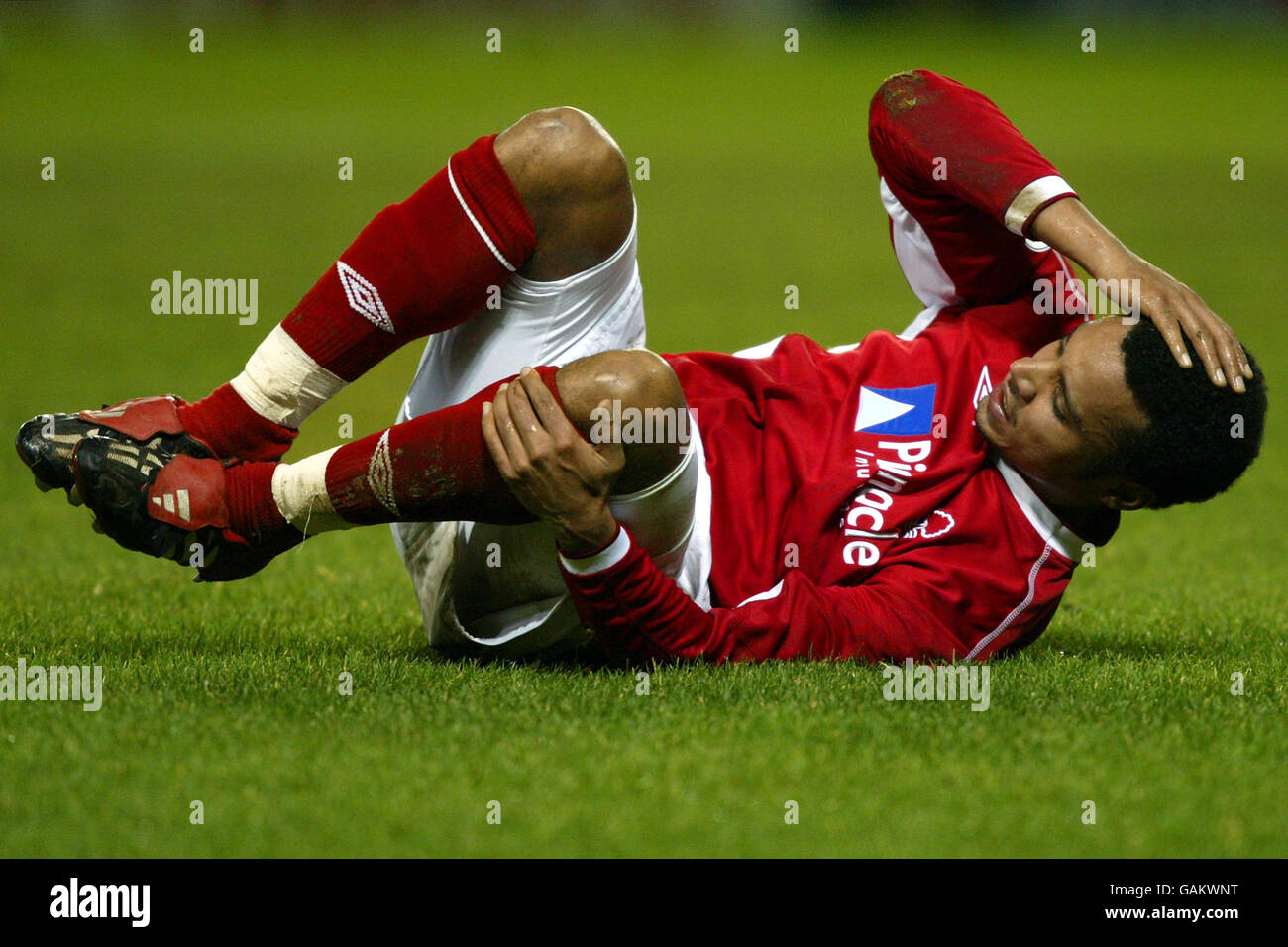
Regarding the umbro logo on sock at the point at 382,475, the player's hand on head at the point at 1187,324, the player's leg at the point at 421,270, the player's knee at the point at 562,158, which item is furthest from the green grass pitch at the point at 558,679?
the player's knee at the point at 562,158

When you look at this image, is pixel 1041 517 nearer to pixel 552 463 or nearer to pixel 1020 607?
pixel 1020 607

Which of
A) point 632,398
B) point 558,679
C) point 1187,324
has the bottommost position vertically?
point 558,679

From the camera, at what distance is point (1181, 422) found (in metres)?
2.68

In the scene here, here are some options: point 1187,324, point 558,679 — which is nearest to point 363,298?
point 558,679

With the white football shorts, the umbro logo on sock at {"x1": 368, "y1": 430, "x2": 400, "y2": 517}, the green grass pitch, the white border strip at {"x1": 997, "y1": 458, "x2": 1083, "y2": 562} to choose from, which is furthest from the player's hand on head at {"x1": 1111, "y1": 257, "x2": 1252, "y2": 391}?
the umbro logo on sock at {"x1": 368, "y1": 430, "x2": 400, "y2": 517}

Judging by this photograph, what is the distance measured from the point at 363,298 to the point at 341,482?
0.37 m

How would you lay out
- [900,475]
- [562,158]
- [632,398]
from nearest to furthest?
[632,398] < [562,158] < [900,475]

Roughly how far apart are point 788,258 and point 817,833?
8344 mm

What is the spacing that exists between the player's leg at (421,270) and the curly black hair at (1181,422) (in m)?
0.94

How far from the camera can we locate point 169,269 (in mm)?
9156

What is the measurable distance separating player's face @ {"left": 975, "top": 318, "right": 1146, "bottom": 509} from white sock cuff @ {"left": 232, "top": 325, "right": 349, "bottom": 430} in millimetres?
1227

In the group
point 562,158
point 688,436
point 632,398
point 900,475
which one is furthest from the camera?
point 900,475

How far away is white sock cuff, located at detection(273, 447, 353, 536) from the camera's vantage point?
266cm

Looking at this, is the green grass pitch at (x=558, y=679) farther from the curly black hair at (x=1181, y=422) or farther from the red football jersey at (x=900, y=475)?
the curly black hair at (x=1181, y=422)
